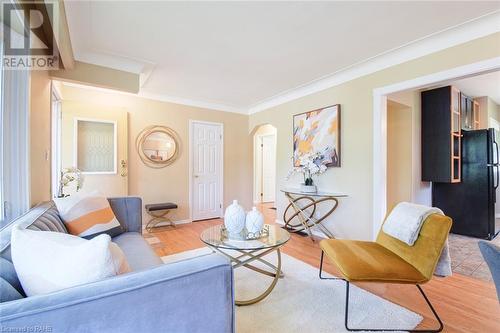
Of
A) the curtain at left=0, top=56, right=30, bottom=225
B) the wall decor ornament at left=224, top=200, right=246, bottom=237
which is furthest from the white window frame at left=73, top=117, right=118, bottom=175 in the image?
the wall decor ornament at left=224, top=200, right=246, bottom=237

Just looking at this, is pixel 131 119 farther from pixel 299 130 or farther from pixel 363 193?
pixel 363 193

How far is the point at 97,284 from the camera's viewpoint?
0.74 metres

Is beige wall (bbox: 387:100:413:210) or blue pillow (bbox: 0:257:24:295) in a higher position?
beige wall (bbox: 387:100:413:210)

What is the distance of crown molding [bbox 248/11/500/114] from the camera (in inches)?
81.4

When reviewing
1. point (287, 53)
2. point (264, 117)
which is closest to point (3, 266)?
point (287, 53)

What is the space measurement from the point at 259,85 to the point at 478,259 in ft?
11.7

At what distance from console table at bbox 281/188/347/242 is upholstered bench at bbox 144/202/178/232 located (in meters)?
Result: 1.94

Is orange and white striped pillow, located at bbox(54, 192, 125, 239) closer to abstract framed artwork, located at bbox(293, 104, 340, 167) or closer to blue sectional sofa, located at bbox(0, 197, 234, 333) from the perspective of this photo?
blue sectional sofa, located at bbox(0, 197, 234, 333)

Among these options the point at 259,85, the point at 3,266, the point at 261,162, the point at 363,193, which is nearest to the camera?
the point at 3,266

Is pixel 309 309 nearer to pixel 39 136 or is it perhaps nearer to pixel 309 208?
pixel 309 208

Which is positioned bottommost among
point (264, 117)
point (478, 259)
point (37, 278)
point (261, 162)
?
point (478, 259)

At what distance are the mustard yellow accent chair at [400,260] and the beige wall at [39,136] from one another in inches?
97.9

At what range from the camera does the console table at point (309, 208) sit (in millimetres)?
3318

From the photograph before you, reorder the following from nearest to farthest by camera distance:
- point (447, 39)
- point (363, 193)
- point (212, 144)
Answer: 1. point (447, 39)
2. point (363, 193)
3. point (212, 144)
